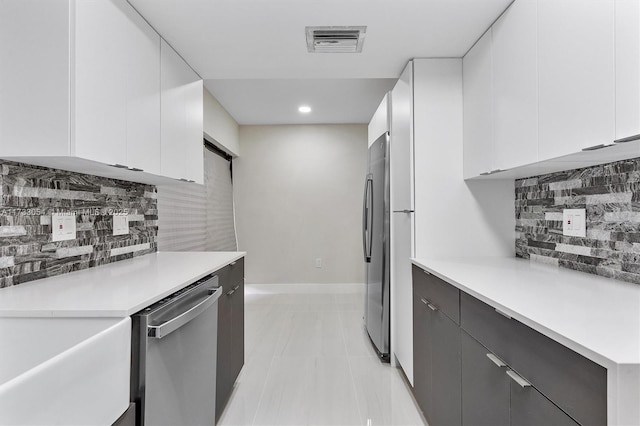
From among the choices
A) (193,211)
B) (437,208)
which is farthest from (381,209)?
(193,211)

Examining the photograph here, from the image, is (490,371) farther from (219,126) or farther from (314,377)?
(219,126)

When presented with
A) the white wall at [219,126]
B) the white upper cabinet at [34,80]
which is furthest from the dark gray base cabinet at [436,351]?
the white wall at [219,126]

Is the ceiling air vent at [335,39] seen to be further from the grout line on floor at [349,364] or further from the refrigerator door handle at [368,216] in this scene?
the grout line on floor at [349,364]

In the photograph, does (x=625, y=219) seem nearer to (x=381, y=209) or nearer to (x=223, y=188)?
(x=381, y=209)

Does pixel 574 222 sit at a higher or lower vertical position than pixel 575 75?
lower

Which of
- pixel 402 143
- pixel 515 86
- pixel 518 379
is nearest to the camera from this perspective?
pixel 518 379

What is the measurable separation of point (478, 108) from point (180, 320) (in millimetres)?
1881

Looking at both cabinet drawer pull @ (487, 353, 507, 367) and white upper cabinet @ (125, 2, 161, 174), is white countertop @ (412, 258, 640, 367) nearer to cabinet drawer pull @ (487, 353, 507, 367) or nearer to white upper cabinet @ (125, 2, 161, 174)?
cabinet drawer pull @ (487, 353, 507, 367)

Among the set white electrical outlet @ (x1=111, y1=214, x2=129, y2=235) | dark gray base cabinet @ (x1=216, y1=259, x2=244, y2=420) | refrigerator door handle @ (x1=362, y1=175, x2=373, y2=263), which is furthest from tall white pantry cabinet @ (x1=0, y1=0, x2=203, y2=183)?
refrigerator door handle @ (x1=362, y1=175, x2=373, y2=263)

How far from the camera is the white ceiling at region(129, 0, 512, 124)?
177 cm

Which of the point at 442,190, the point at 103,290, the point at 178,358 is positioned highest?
the point at 442,190

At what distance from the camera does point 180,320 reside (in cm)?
131

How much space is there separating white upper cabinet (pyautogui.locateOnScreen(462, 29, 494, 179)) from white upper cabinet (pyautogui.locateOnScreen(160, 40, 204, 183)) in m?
1.77

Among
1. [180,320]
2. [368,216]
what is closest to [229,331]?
[180,320]
